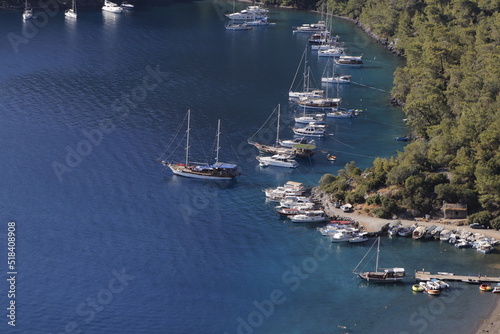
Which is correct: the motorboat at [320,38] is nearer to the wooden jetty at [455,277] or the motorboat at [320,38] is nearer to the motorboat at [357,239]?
the motorboat at [357,239]

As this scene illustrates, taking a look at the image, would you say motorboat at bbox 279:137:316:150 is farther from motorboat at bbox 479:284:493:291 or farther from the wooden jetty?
motorboat at bbox 479:284:493:291

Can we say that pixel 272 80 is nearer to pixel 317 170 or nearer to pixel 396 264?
pixel 317 170

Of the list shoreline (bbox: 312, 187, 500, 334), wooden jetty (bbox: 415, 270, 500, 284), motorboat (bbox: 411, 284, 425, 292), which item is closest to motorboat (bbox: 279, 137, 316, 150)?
shoreline (bbox: 312, 187, 500, 334)

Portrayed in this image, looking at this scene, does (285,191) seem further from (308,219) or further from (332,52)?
(332,52)

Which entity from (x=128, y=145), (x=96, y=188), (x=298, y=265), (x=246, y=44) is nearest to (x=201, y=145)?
(x=128, y=145)

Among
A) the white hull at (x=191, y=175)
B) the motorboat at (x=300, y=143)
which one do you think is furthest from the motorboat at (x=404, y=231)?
the motorboat at (x=300, y=143)

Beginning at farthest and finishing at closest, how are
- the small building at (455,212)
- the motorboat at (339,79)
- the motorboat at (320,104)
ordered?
the motorboat at (339,79)
the motorboat at (320,104)
the small building at (455,212)
